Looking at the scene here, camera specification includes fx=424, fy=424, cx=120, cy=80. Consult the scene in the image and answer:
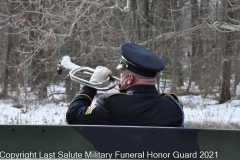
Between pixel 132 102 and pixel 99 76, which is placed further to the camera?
pixel 99 76

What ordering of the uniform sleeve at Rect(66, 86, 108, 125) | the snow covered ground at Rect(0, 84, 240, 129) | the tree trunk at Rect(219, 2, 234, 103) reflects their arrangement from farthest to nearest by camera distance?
the tree trunk at Rect(219, 2, 234, 103), the snow covered ground at Rect(0, 84, 240, 129), the uniform sleeve at Rect(66, 86, 108, 125)

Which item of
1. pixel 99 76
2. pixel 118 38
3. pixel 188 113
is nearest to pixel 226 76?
pixel 188 113

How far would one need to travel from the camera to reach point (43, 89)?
15742mm

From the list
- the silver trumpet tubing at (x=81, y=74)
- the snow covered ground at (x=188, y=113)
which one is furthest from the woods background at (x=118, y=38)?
the silver trumpet tubing at (x=81, y=74)

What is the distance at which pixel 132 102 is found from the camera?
2.51 metres

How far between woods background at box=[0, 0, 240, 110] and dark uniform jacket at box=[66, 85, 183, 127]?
304 inches

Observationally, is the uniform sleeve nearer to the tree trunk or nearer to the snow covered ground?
the snow covered ground

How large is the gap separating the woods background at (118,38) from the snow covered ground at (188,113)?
544 millimetres

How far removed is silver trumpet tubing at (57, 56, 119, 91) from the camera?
8.75ft

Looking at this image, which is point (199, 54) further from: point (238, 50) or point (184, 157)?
point (184, 157)

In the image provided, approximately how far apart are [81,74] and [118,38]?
34.8 ft

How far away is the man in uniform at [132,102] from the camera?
97.6 inches

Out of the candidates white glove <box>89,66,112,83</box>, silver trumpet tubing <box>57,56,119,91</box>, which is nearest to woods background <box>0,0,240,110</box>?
silver trumpet tubing <box>57,56,119,91</box>

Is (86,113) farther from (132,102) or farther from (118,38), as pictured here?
(118,38)
